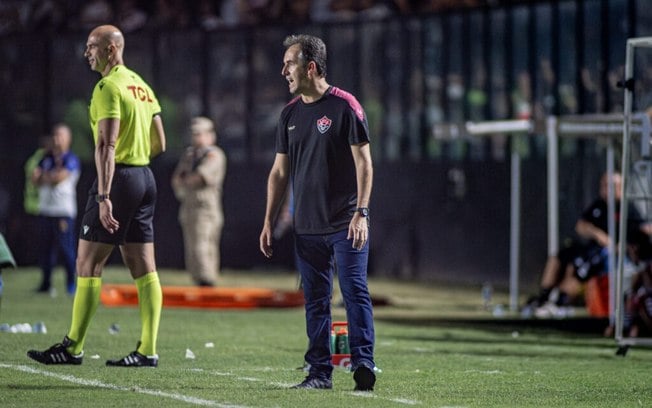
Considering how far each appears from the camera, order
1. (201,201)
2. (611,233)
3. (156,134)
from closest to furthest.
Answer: (156,134) → (611,233) → (201,201)

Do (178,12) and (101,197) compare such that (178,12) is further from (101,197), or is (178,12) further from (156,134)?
(101,197)

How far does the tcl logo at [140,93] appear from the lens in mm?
10977

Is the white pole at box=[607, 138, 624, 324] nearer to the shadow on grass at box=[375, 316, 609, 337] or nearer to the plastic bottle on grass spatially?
the shadow on grass at box=[375, 316, 609, 337]

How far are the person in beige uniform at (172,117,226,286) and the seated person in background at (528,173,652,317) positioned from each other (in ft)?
13.7

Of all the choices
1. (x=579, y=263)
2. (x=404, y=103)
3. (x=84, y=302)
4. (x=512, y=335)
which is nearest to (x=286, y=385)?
(x=84, y=302)

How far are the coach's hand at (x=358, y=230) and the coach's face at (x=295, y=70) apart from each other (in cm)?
84

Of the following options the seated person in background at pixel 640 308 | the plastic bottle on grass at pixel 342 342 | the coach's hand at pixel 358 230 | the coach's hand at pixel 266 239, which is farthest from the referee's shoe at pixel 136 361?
the seated person in background at pixel 640 308

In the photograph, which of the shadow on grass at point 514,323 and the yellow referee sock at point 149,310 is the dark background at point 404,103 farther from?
the yellow referee sock at point 149,310

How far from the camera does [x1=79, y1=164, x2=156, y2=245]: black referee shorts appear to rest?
10883 mm

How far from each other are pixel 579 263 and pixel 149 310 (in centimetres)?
807

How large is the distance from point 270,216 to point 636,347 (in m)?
5.17

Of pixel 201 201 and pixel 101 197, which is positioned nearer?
pixel 101 197

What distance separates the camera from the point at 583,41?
22938 mm

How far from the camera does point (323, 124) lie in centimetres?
956
